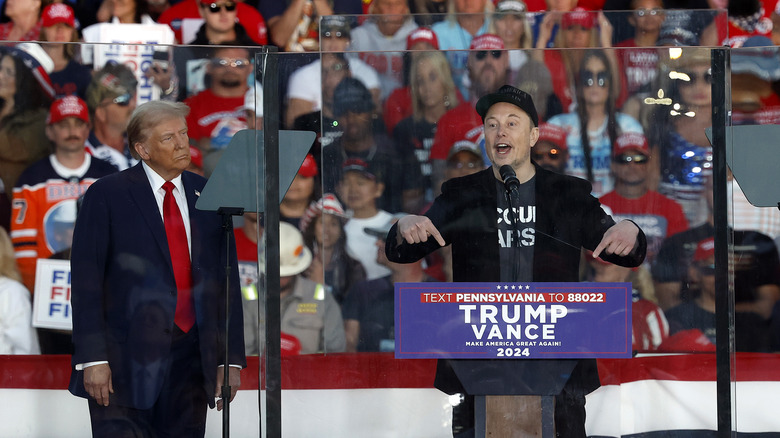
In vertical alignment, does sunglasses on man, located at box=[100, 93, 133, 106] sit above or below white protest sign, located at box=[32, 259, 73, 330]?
above

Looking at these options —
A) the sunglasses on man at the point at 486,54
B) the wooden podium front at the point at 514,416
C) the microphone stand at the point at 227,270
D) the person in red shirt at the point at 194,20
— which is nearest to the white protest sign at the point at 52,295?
the microphone stand at the point at 227,270

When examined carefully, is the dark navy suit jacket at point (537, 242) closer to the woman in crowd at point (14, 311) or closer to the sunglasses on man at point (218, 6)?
the woman in crowd at point (14, 311)

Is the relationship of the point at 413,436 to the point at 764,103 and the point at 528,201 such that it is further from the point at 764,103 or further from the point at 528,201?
the point at 764,103

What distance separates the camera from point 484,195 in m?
3.04

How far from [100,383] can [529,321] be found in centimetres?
143

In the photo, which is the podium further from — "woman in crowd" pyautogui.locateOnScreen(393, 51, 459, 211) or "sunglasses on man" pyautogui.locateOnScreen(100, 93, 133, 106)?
"sunglasses on man" pyautogui.locateOnScreen(100, 93, 133, 106)

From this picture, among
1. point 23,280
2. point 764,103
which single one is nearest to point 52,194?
point 23,280

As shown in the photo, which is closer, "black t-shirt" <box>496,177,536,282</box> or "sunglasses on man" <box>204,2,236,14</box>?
"black t-shirt" <box>496,177,536,282</box>

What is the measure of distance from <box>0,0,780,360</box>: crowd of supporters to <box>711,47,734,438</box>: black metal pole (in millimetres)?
26

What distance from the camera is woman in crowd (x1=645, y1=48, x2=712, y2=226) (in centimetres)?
302

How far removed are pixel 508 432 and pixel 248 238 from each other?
109cm

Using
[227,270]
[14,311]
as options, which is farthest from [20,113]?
[227,270]

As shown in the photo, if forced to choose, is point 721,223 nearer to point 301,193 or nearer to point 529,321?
point 529,321

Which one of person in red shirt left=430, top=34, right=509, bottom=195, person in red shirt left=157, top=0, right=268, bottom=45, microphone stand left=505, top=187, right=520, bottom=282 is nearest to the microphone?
microphone stand left=505, top=187, right=520, bottom=282
